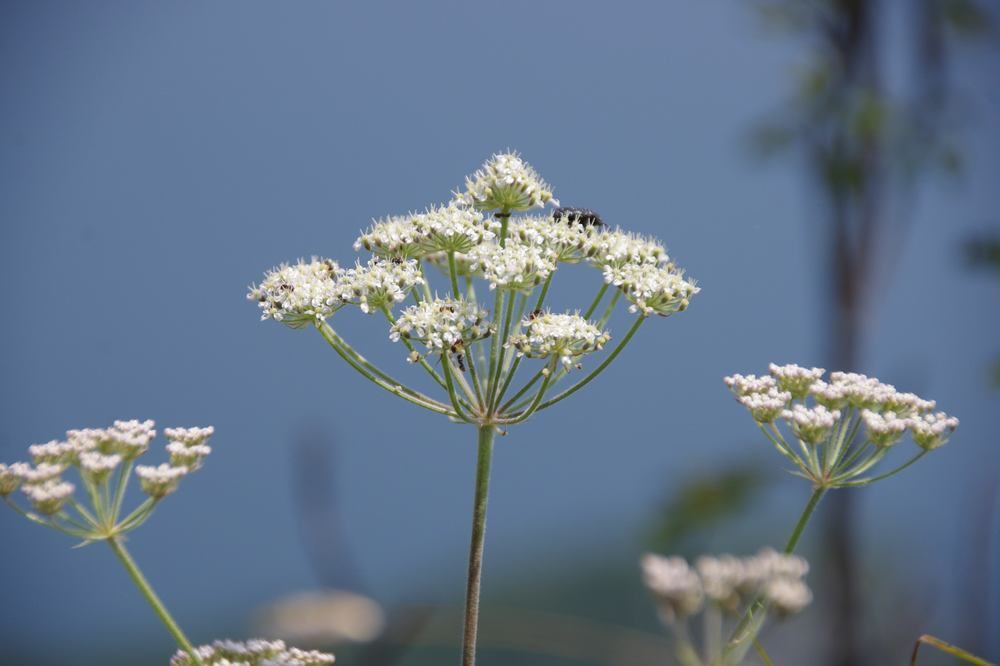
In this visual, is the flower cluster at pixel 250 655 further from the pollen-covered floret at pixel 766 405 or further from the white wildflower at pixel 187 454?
the pollen-covered floret at pixel 766 405

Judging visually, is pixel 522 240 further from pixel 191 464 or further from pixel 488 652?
pixel 488 652

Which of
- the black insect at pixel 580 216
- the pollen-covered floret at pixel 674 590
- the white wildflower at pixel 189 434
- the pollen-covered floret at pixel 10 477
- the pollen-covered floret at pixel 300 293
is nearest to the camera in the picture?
the pollen-covered floret at pixel 674 590

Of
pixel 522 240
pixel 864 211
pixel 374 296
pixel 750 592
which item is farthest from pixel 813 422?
pixel 864 211

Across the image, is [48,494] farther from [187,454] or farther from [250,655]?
[250,655]

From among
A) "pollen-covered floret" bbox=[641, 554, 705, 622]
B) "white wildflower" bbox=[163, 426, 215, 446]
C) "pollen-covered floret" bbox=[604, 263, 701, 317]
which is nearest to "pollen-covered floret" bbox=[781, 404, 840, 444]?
"pollen-covered floret" bbox=[604, 263, 701, 317]

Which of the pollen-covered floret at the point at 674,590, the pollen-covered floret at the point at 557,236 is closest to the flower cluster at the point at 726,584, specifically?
the pollen-covered floret at the point at 674,590

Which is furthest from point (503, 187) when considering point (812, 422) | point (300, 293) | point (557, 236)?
point (812, 422)
